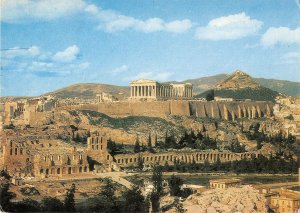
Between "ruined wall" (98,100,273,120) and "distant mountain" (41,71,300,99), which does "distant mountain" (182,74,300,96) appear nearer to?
"distant mountain" (41,71,300,99)

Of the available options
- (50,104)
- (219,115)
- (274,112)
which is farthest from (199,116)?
(50,104)

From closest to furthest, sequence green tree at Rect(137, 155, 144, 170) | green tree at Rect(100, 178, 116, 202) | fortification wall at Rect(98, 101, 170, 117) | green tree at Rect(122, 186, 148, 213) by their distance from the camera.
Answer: green tree at Rect(122, 186, 148, 213) → green tree at Rect(100, 178, 116, 202) → green tree at Rect(137, 155, 144, 170) → fortification wall at Rect(98, 101, 170, 117)

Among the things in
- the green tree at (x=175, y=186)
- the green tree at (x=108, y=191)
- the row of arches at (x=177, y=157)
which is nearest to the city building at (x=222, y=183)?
the green tree at (x=175, y=186)

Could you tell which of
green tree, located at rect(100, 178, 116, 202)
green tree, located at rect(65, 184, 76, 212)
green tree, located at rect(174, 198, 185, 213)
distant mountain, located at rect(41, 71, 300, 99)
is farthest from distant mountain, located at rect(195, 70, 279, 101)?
green tree, located at rect(65, 184, 76, 212)

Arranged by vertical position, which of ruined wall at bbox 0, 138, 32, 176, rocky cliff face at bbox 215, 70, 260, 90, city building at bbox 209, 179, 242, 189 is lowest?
city building at bbox 209, 179, 242, 189

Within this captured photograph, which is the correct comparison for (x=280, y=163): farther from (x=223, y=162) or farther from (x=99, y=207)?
(x=99, y=207)

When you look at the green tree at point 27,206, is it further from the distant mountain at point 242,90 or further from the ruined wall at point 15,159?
the distant mountain at point 242,90

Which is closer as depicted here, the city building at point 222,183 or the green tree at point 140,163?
the city building at point 222,183
